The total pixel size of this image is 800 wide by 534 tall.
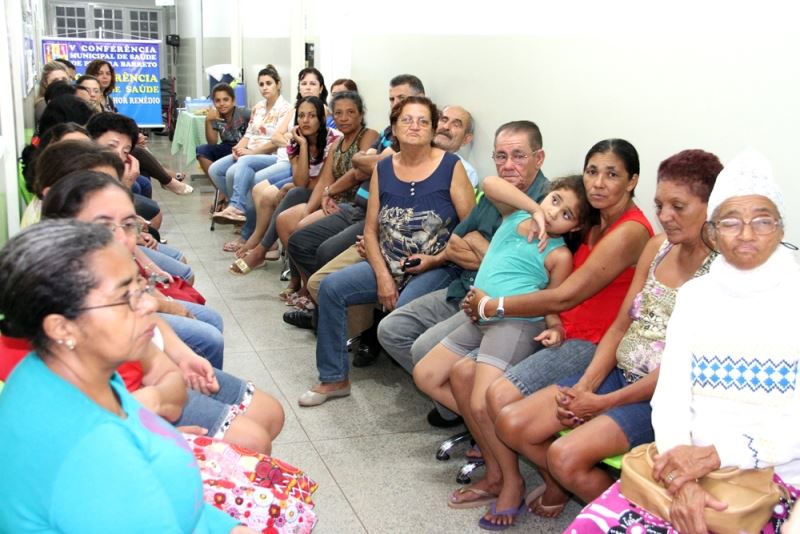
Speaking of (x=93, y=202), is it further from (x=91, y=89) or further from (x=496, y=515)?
(x=91, y=89)

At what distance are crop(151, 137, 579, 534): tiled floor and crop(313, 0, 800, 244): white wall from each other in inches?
53.5

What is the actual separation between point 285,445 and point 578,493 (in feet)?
4.51

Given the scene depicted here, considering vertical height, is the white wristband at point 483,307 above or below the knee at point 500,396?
above

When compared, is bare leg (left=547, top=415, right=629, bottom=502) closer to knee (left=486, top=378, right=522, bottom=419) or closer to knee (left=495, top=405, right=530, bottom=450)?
knee (left=495, top=405, right=530, bottom=450)

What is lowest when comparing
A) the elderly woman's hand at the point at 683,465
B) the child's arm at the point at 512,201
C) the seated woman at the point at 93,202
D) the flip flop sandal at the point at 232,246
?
the flip flop sandal at the point at 232,246

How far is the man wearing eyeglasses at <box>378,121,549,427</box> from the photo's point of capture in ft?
11.2

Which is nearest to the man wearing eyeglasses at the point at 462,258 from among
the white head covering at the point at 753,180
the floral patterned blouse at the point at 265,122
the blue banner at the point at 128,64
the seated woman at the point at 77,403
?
the white head covering at the point at 753,180

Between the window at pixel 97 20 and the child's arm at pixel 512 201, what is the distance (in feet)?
52.6

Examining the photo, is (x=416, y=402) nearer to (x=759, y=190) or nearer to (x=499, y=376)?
(x=499, y=376)

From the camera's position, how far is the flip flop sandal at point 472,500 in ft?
9.86

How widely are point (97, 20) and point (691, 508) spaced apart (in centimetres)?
1831

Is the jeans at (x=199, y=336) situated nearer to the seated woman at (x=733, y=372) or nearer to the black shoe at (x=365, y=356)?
the black shoe at (x=365, y=356)

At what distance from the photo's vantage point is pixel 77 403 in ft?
4.63

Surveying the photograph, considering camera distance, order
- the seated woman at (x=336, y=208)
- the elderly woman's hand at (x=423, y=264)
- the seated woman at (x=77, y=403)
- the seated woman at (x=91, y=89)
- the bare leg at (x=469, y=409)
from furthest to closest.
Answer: the seated woman at (x=91, y=89), the seated woman at (x=336, y=208), the elderly woman's hand at (x=423, y=264), the bare leg at (x=469, y=409), the seated woman at (x=77, y=403)
